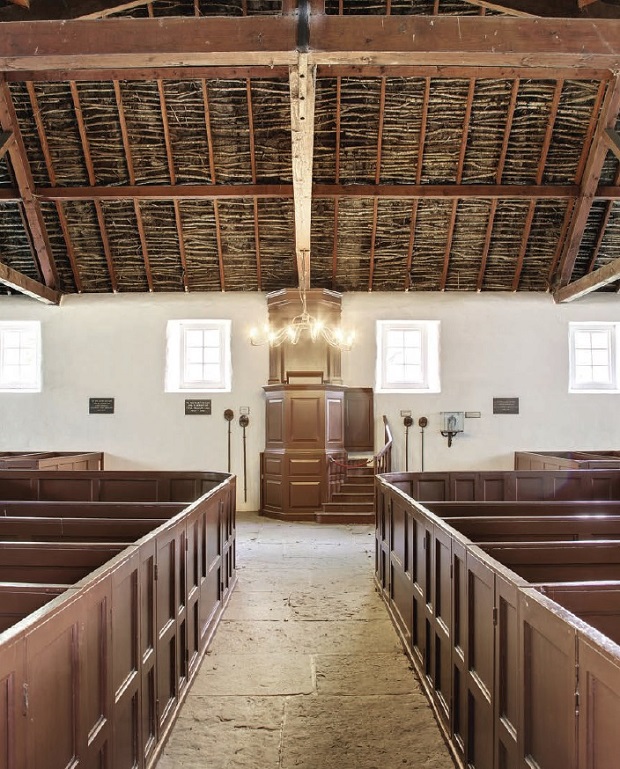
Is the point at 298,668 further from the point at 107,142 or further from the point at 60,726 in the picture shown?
the point at 107,142

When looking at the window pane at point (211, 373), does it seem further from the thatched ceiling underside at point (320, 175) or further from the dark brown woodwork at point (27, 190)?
the dark brown woodwork at point (27, 190)

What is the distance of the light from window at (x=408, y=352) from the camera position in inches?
404

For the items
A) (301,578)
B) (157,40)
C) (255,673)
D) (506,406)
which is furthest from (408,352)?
(255,673)

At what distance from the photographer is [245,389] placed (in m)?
10.0

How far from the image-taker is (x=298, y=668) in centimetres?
381

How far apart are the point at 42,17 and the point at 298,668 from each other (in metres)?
5.94

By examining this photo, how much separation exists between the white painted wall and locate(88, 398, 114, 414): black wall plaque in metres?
0.09

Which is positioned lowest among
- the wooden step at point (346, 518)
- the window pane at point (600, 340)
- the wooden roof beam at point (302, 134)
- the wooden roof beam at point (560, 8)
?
the wooden step at point (346, 518)

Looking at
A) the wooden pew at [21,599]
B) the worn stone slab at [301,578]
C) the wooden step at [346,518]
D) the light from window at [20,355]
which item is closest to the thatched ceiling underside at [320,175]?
the light from window at [20,355]

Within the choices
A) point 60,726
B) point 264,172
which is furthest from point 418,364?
point 60,726

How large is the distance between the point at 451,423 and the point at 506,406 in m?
1.03

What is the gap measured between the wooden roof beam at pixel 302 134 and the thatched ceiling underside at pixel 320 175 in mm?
725

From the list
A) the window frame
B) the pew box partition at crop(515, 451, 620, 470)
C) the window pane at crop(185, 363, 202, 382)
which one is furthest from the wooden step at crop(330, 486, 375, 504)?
the window frame

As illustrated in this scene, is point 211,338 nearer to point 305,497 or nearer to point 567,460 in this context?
point 305,497
